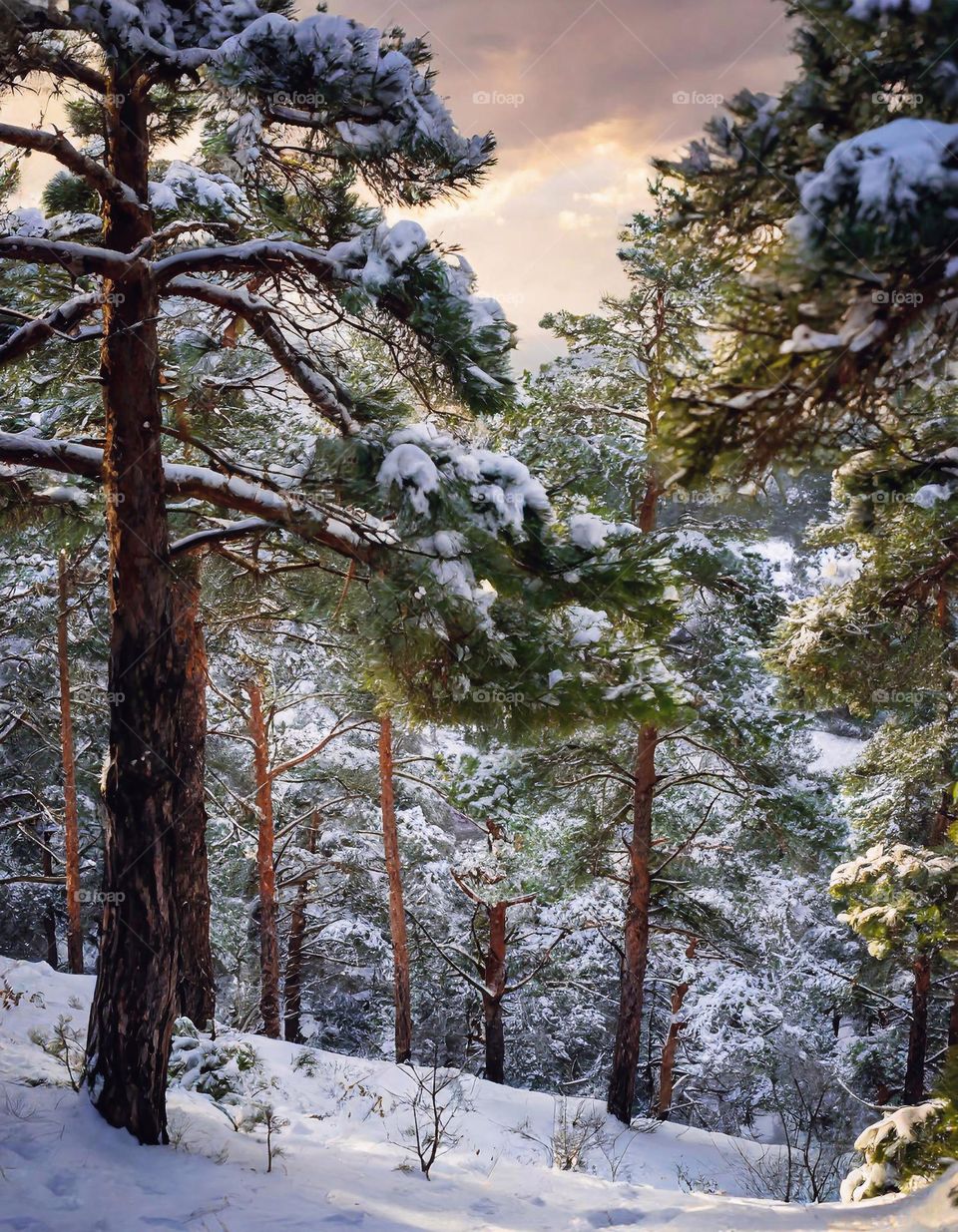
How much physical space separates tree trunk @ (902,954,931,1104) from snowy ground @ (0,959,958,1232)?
22.0ft

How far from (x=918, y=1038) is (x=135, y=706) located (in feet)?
38.8

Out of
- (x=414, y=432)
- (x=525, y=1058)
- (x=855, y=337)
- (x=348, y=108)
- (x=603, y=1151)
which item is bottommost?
(x=525, y=1058)

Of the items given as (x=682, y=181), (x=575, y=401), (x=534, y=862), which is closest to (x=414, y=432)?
(x=682, y=181)

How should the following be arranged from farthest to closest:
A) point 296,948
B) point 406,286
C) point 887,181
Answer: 1. point 296,948
2. point 406,286
3. point 887,181

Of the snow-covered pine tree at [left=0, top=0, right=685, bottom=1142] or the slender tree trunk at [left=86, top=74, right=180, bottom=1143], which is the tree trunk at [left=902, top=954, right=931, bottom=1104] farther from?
the slender tree trunk at [left=86, top=74, right=180, bottom=1143]

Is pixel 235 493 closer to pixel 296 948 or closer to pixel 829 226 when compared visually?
pixel 829 226

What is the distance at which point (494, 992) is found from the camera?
526 inches

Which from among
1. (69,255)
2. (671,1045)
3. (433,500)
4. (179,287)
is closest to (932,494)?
(433,500)

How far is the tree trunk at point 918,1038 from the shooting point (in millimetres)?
10617

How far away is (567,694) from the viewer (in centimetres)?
416

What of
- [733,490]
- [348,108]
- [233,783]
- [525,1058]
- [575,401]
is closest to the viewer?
[733,490]

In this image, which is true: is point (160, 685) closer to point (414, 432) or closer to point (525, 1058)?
point (414, 432)

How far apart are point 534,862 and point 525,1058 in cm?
1217

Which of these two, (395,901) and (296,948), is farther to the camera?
(296,948)
